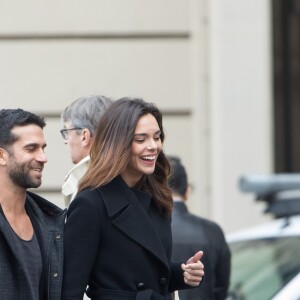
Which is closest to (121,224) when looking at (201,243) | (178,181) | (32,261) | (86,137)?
(32,261)

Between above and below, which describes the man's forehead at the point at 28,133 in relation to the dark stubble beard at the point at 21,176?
above

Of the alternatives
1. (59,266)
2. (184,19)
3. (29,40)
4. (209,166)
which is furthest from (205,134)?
(59,266)

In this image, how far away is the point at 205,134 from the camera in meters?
9.79

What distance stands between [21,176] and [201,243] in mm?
2231

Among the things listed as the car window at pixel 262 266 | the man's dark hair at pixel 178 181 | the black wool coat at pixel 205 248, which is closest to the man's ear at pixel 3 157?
the black wool coat at pixel 205 248

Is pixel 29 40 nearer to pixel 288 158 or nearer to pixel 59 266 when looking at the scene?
pixel 288 158

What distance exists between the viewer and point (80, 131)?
514 cm

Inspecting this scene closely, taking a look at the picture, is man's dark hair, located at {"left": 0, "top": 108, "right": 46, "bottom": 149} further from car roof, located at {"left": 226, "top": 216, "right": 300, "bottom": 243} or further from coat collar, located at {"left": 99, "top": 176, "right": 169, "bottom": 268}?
car roof, located at {"left": 226, "top": 216, "right": 300, "bottom": 243}

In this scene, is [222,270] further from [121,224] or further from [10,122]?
[10,122]

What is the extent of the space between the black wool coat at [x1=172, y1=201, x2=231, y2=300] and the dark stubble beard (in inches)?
80.5

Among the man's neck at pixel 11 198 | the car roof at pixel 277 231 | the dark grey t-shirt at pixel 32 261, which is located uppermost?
the man's neck at pixel 11 198

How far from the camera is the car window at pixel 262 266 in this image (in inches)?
270

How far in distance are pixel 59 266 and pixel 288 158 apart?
6662mm

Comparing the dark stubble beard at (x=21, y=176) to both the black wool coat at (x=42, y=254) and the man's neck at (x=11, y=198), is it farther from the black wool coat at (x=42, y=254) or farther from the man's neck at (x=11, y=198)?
A: the black wool coat at (x=42, y=254)
